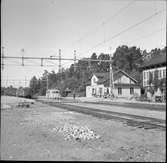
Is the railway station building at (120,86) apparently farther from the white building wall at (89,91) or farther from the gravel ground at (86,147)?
the gravel ground at (86,147)

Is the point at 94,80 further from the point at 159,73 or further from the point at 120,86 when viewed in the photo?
the point at 159,73

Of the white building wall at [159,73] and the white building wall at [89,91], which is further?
the white building wall at [89,91]

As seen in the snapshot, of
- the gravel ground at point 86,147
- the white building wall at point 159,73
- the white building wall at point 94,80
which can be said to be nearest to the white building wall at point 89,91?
the white building wall at point 94,80

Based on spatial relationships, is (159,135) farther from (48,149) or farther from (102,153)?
(48,149)

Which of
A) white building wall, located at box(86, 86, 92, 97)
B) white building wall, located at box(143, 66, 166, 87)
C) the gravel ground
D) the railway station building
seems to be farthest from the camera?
white building wall, located at box(86, 86, 92, 97)

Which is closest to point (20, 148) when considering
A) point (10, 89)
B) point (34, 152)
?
point (34, 152)

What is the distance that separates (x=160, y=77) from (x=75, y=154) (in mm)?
38526

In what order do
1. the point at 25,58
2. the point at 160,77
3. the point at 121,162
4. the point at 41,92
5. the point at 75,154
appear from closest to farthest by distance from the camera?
the point at 121,162 → the point at 75,154 → the point at 25,58 → the point at 160,77 → the point at 41,92

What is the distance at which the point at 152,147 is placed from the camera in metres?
7.62

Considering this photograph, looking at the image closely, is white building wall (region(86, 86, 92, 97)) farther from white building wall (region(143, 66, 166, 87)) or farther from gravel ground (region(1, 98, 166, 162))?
gravel ground (region(1, 98, 166, 162))

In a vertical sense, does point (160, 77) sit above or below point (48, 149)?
above

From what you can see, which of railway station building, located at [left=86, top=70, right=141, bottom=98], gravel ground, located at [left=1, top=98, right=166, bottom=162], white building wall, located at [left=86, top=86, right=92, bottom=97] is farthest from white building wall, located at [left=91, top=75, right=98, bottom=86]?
A: gravel ground, located at [left=1, top=98, right=166, bottom=162]

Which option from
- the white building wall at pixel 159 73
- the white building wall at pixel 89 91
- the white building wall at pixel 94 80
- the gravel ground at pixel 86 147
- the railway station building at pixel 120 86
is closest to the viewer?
the gravel ground at pixel 86 147

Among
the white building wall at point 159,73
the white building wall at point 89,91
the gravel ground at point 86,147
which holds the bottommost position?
the gravel ground at point 86,147
